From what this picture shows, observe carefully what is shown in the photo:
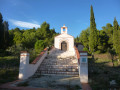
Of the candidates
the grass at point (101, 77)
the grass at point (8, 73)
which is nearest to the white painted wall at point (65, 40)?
the grass at point (101, 77)

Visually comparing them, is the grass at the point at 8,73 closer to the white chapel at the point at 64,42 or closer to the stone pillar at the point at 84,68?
the stone pillar at the point at 84,68

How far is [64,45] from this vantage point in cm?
1611

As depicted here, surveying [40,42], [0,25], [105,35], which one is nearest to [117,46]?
[105,35]

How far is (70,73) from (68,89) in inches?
120

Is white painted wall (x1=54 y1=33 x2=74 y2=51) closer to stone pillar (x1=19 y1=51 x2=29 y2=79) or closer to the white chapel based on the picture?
the white chapel

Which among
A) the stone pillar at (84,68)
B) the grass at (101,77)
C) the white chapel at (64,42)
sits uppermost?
the white chapel at (64,42)

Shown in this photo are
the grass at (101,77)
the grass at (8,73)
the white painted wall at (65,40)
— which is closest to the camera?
the grass at (101,77)

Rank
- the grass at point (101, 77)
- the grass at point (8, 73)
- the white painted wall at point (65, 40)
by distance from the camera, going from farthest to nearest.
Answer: the white painted wall at point (65, 40)
the grass at point (8, 73)
the grass at point (101, 77)

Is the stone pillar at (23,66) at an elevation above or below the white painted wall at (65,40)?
below

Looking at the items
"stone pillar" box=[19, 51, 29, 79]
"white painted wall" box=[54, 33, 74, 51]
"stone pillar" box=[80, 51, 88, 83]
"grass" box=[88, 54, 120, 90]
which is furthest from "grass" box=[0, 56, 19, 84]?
"white painted wall" box=[54, 33, 74, 51]

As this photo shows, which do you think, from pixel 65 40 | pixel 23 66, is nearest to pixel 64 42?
pixel 65 40

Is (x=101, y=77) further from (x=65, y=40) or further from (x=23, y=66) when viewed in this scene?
(x=65, y=40)

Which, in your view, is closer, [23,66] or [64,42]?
[23,66]

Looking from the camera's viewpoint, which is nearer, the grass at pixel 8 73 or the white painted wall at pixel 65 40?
the grass at pixel 8 73
